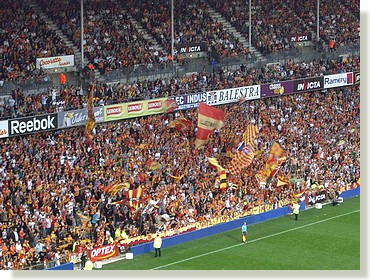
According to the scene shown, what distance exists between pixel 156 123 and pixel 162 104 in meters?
0.79

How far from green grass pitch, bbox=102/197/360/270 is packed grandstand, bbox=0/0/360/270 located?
3.09 feet

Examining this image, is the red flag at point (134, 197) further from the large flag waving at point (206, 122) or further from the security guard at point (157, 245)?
the large flag waving at point (206, 122)

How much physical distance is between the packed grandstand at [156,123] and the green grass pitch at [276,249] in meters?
0.94

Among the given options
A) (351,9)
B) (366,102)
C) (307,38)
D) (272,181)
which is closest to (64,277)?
(366,102)

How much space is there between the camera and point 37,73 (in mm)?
29438

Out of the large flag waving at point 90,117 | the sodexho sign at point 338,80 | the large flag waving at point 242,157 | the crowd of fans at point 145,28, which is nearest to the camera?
the large flag waving at point 90,117

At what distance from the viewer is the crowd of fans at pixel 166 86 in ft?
89.7

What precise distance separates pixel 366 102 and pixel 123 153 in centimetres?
2278

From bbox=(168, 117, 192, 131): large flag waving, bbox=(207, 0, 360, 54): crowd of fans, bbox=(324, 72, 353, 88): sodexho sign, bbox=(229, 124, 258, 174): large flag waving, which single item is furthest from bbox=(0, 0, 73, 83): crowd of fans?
bbox=(324, 72, 353, 88): sodexho sign

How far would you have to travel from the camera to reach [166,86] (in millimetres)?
33125

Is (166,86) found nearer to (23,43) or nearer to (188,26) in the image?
(188,26)

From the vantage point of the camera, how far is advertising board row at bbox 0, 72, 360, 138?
2577 centimetres

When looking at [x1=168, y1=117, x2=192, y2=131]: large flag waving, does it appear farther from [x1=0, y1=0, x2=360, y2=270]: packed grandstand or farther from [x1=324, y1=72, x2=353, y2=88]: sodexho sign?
[x1=324, y1=72, x2=353, y2=88]: sodexho sign

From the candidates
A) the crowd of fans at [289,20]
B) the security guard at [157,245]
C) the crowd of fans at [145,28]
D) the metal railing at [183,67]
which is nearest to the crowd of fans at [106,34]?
the crowd of fans at [145,28]
